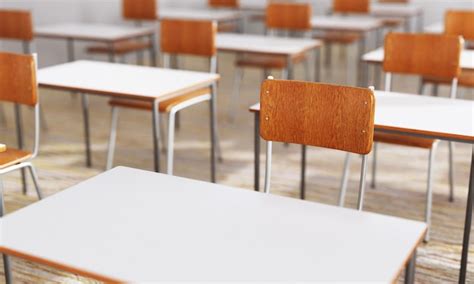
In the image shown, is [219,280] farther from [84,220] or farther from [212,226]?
[84,220]

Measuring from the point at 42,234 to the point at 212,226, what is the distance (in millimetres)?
390

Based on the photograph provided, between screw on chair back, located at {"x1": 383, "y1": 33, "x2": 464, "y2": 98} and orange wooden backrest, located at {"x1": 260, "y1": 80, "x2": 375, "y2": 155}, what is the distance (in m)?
1.27

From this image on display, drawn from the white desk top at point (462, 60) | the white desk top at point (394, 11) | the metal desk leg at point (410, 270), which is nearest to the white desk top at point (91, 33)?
the white desk top at point (462, 60)

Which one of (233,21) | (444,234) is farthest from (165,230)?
(233,21)

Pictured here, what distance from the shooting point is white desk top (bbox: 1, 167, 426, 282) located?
1.25m

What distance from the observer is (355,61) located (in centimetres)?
773

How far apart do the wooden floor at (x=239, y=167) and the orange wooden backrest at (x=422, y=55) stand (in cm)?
73

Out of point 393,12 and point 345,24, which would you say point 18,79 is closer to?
point 345,24

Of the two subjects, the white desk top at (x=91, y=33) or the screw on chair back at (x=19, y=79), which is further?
the white desk top at (x=91, y=33)

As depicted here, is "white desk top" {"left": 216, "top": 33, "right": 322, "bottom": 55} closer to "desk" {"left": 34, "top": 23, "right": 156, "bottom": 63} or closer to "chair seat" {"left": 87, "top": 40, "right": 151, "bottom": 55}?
"desk" {"left": 34, "top": 23, "right": 156, "bottom": 63}

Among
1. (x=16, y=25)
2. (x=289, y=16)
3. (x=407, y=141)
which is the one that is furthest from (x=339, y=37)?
(x=407, y=141)

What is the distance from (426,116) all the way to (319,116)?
0.58 metres

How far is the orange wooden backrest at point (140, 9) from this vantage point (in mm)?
6031

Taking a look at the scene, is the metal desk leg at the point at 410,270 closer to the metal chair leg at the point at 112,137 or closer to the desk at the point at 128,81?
the desk at the point at 128,81
